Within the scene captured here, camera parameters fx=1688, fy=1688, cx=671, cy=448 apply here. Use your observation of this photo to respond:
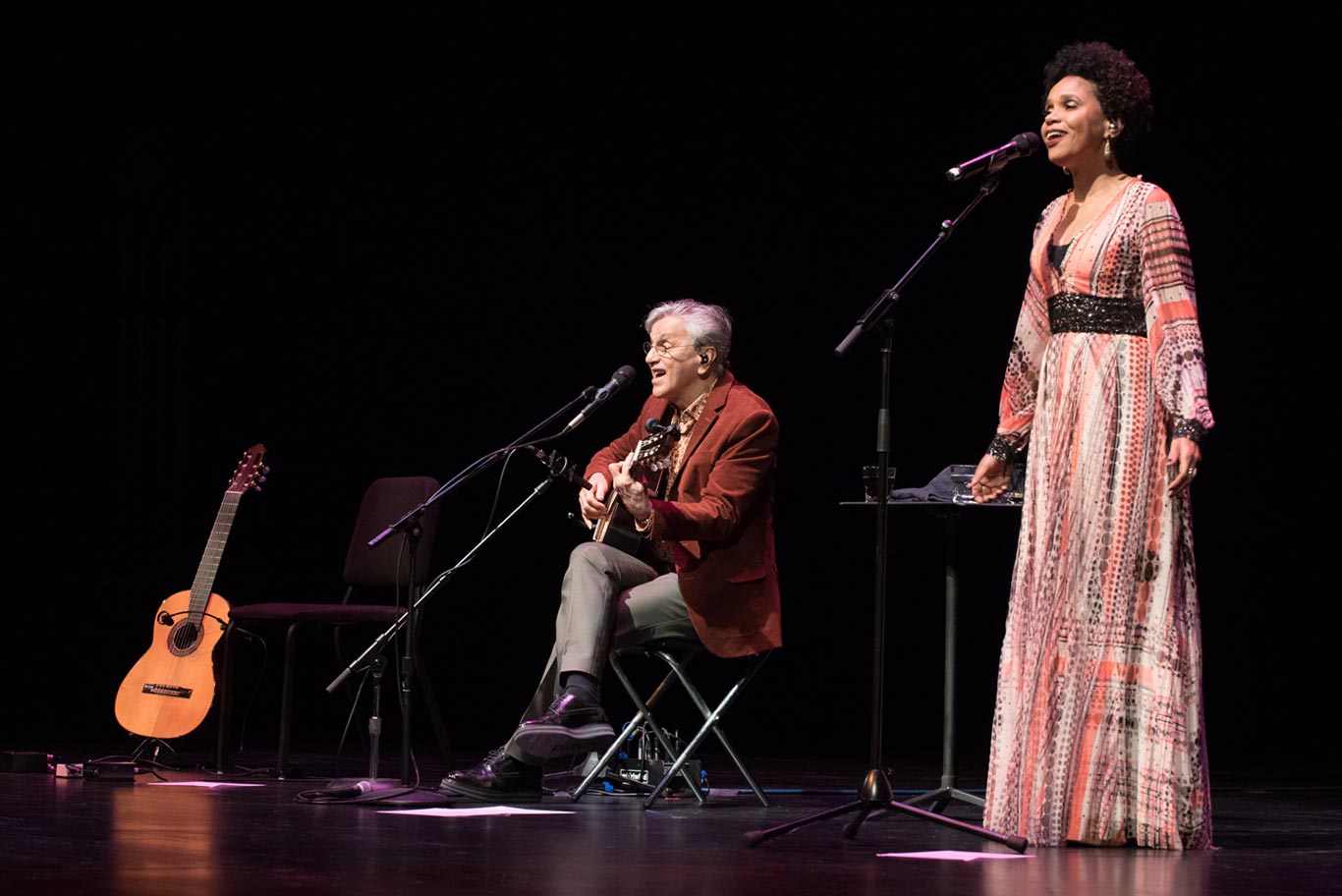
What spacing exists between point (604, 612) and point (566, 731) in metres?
0.35

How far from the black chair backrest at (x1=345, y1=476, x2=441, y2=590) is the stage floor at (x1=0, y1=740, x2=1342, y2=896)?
0.95 meters

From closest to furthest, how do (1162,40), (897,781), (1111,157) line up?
(1111,157) → (897,781) → (1162,40)

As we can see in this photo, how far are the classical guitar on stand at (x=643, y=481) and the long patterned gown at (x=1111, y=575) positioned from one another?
1.03 m

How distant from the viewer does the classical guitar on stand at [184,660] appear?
5219mm

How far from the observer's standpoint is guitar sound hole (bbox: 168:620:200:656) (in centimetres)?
533

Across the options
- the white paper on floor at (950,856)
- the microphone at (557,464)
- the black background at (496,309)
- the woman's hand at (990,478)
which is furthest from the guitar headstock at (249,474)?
the white paper on floor at (950,856)

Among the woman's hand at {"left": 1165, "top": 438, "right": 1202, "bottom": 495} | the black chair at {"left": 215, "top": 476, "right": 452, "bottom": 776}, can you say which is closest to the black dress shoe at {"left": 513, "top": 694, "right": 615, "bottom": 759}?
the black chair at {"left": 215, "top": 476, "right": 452, "bottom": 776}

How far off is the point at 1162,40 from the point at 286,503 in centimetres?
371

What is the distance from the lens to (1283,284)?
5871 mm

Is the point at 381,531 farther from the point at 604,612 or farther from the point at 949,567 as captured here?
the point at 949,567

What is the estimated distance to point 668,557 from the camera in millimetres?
4391

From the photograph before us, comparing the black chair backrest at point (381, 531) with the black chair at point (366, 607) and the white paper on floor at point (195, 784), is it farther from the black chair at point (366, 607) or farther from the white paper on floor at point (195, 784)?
the white paper on floor at point (195, 784)

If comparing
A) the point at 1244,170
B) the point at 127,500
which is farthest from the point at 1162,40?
the point at 127,500

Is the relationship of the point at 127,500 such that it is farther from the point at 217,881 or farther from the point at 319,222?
the point at 217,881
